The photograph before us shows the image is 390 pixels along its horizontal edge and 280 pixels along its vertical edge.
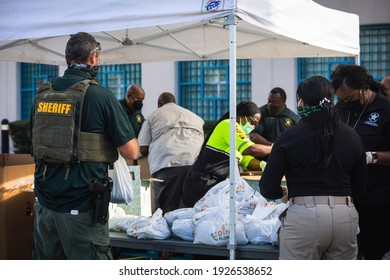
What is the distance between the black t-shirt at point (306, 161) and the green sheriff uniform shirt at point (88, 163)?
93 centimetres

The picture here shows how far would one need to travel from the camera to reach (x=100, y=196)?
156 inches

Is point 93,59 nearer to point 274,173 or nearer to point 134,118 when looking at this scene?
point 274,173

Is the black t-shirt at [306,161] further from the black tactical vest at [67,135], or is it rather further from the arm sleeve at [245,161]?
the arm sleeve at [245,161]

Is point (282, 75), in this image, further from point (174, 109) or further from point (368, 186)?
point (368, 186)

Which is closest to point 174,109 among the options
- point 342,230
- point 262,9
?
point 262,9

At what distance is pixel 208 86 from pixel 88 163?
422 inches

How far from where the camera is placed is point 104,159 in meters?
4.03

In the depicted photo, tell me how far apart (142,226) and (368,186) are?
5.88 ft

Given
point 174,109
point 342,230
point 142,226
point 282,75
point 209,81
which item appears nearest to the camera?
point 342,230

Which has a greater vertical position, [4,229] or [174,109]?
[174,109]

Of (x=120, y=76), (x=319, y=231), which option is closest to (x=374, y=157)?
(x=319, y=231)

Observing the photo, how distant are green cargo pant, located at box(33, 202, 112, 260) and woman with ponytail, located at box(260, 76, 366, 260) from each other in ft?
3.63

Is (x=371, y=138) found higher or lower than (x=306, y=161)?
higher

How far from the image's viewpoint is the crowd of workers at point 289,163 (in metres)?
3.70
